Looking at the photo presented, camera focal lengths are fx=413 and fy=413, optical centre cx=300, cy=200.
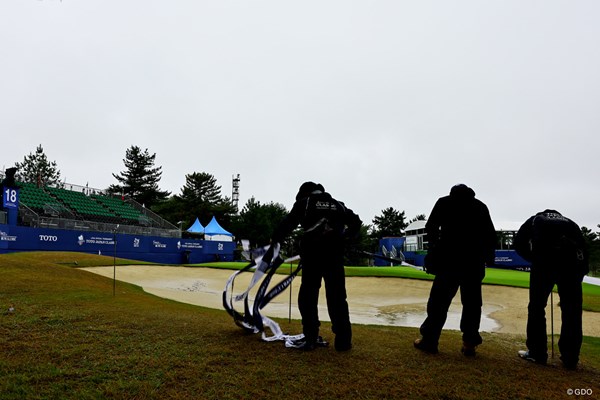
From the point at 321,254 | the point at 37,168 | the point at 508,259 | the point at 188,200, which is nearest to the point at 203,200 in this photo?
the point at 188,200

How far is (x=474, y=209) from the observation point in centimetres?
480

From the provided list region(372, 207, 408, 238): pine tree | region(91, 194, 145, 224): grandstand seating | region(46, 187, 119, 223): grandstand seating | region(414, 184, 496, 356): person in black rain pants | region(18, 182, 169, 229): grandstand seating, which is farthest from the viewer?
region(372, 207, 408, 238): pine tree

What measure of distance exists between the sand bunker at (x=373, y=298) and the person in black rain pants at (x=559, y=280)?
309 centimetres

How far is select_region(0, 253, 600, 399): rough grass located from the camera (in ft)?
11.4

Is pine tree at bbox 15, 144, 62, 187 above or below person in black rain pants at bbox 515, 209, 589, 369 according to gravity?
above

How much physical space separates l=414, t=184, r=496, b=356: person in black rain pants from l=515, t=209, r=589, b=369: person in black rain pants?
57 cm

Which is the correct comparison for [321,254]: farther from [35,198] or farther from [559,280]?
[35,198]

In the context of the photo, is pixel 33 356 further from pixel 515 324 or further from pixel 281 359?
pixel 515 324

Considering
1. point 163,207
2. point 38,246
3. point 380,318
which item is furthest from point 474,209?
point 163,207

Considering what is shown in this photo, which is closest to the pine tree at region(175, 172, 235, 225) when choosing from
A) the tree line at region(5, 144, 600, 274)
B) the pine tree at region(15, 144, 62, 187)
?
the tree line at region(5, 144, 600, 274)

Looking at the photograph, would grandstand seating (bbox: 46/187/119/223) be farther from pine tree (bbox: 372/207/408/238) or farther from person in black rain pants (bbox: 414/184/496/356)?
pine tree (bbox: 372/207/408/238)

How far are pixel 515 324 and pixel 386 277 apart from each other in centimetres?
1036

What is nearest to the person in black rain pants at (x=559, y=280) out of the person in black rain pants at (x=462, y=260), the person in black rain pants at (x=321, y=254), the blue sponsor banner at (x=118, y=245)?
the person in black rain pants at (x=462, y=260)

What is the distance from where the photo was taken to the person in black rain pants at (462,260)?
15.5 feet
